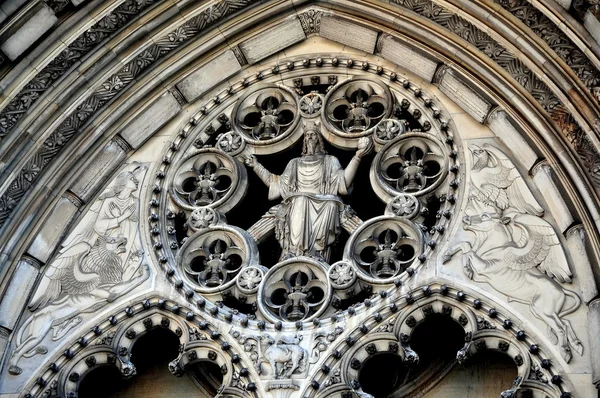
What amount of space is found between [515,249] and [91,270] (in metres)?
3.82

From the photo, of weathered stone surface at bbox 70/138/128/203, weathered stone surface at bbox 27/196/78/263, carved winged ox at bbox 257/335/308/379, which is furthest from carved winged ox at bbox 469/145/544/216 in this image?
weathered stone surface at bbox 27/196/78/263

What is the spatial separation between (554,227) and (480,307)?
0.93 meters

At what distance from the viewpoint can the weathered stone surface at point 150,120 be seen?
13352mm

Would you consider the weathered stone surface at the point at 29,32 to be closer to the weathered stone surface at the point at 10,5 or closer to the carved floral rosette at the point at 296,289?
the weathered stone surface at the point at 10,5

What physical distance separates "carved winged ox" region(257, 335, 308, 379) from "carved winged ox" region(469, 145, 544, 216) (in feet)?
6.64

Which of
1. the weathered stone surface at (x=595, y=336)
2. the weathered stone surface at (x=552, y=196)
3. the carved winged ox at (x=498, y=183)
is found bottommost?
the weathered stone surface at (x=595, y=336)

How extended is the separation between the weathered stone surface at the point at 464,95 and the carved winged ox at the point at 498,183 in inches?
12.8

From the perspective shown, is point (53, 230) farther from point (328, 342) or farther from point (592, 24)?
point (592, 24)

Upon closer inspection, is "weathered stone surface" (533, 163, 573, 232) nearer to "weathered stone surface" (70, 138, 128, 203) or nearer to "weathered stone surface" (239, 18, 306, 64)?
"weathered stone surface" (239, 18, 306, 64)

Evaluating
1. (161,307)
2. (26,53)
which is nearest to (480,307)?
(161,307)

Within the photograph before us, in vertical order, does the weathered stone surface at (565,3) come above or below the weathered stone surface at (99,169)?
below

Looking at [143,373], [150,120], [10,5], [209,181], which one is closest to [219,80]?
[150,120]

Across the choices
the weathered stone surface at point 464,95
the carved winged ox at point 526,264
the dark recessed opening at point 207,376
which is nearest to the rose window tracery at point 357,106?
the weathered stone surface at point 464,95

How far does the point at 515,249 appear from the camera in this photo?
11.6 m
